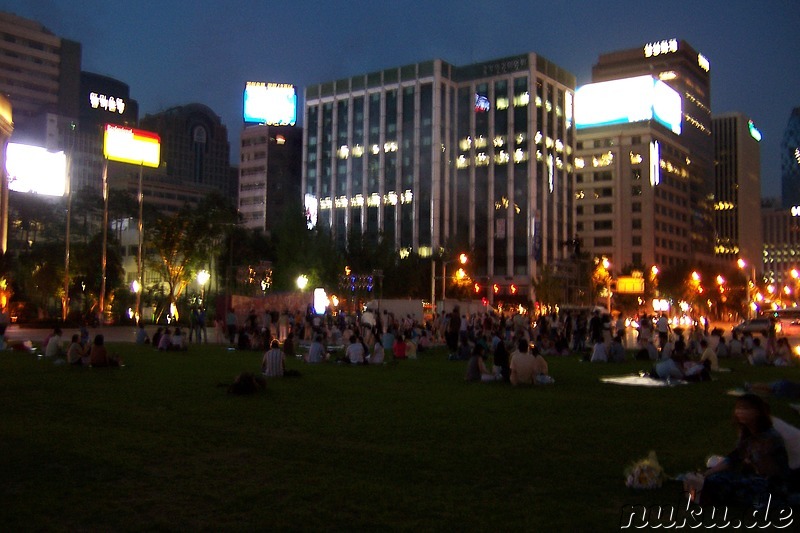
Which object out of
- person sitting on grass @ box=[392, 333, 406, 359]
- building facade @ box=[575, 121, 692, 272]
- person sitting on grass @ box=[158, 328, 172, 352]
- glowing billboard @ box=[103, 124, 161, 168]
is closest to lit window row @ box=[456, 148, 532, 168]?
building facade @ box=[575, 121, 692, 272]

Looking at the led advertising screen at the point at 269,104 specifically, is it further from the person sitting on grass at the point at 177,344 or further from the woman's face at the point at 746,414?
the woman's face at the point at 746,414

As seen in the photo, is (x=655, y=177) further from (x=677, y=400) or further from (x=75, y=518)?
(x=75, y=518)

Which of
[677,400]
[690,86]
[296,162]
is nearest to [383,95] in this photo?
[296,162]

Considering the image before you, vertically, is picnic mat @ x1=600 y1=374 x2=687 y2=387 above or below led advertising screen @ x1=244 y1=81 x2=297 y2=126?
below

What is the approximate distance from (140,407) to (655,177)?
354ft

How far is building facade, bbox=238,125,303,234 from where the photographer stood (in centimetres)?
11594

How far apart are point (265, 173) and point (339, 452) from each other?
4356 inches

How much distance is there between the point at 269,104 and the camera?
108 metres

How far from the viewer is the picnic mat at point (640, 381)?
17.2 m

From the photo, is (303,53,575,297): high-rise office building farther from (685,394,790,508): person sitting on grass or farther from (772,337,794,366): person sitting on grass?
(685,394,790,508): person sitting on grass

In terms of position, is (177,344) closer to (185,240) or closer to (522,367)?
(522,367)

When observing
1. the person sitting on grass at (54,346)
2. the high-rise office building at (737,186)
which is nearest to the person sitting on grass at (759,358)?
the person sitting on grass at (54,346)

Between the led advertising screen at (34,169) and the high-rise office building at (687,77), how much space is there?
107 meters

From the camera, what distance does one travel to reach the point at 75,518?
20.6 ft
